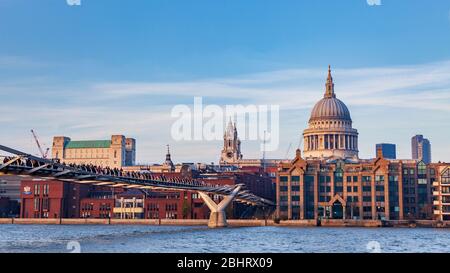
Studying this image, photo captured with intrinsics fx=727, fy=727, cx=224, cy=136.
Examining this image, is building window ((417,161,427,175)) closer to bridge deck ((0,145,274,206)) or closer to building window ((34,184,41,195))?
bridge deck ((0,145,274,206))

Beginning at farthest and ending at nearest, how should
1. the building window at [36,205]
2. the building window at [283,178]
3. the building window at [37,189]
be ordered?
the building window at [37,189], the building window at [36,205], the building window at [283,178]

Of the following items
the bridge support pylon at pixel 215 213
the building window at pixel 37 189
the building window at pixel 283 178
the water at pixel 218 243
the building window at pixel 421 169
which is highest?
A: the building window at pixel 421 169

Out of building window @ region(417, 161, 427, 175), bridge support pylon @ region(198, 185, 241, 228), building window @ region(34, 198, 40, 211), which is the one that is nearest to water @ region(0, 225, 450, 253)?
bridge support pylon @ region(198, 185, 241, 228)

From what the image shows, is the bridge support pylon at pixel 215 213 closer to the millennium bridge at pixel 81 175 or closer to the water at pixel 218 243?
the millennium bridge at pixel 81 175

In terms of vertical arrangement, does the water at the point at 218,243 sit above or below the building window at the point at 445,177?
below

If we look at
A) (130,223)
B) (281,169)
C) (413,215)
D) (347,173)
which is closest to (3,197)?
(130,223)

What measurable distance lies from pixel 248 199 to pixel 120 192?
122 feet

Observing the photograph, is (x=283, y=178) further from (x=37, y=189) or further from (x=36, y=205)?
(x=36, y=205)

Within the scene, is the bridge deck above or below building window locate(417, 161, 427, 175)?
below

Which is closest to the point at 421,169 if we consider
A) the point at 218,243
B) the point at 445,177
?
the point at 445,177

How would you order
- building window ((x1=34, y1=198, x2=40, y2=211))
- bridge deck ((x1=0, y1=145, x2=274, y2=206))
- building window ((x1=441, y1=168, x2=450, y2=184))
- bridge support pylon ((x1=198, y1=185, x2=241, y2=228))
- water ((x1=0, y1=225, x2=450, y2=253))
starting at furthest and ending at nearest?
1. building window ((x1=34, y1=198, x2=40, y2=211))
2. building window ((x1=441, y1=168, x2=450, y2=184))
3. bridge support pylon ((x1=198, y1=185, x2=241, y2=228))
4. bridge deck ((x1=0, y1=145, x2=274, y2=206))
5. water ((x1=0, y1=225, x2=450, y2=253))

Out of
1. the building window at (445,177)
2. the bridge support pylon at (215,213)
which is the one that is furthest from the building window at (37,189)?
the building window at (445,177)

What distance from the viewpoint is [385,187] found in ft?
440
